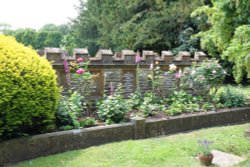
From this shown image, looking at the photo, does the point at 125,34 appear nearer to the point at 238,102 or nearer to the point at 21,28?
the point at 238,102

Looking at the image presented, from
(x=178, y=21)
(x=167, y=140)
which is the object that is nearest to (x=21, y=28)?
(x=178, y=21)

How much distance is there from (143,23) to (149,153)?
12160mm

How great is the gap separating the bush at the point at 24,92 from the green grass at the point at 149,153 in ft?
1.61

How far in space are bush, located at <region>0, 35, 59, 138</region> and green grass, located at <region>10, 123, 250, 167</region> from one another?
49cm

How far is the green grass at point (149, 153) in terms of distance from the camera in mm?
3559

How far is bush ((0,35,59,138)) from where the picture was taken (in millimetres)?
3398

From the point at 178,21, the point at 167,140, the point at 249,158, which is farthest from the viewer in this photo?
the point at 178,21

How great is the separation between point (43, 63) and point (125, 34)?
12628 mm

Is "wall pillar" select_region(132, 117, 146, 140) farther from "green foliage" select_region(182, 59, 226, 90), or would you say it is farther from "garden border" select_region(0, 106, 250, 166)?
"green foliage" select_region(182, 59, 226, 90)

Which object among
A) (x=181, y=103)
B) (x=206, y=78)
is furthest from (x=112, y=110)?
(x=206, y=78)

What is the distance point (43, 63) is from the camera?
13.1 feet

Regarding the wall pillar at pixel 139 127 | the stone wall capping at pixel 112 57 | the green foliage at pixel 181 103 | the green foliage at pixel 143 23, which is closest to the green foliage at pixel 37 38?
the green foliage at pixel 143 23

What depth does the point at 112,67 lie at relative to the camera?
598cm

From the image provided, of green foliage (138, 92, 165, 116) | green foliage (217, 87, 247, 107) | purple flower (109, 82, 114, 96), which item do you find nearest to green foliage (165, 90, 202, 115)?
green foliage (138, 92, 165, 116)
